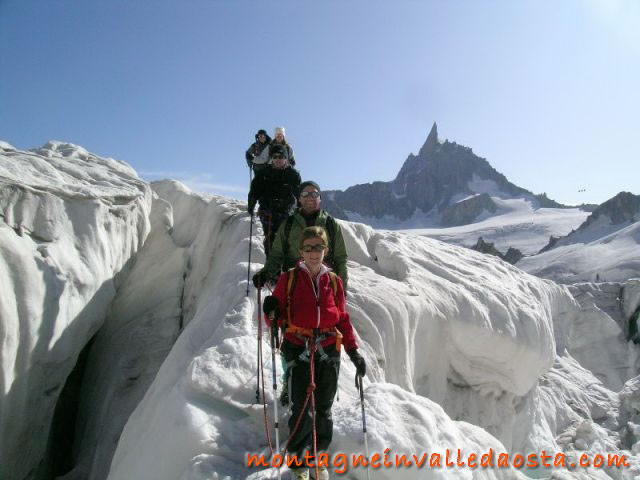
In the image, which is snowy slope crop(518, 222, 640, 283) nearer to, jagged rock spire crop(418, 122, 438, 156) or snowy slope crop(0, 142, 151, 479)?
snowy slope crop(0, 142, 151, 479)

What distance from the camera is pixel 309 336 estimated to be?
3.36m

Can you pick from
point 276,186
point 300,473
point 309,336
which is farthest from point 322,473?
point 276,186

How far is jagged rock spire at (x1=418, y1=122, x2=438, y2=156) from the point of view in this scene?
484 feet

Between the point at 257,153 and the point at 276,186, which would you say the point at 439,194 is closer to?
the point at 257,153

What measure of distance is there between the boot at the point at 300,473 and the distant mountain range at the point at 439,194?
118 meters

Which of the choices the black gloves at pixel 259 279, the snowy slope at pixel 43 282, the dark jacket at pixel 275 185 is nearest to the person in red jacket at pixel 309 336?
the black gloves at pixel 259 279

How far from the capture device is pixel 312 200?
4605mm

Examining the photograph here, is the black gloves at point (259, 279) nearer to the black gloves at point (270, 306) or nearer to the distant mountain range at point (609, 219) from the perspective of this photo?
the black gloves at point (270, 306)

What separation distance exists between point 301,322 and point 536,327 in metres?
9.11

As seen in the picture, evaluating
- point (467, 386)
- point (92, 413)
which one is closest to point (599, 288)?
point (467, 386)

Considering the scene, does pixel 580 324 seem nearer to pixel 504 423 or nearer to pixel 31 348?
pixel 504 423

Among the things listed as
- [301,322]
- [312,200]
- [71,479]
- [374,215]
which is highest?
[374,215]

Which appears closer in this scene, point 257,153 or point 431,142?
point 257,153

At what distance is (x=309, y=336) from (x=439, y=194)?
137 m
